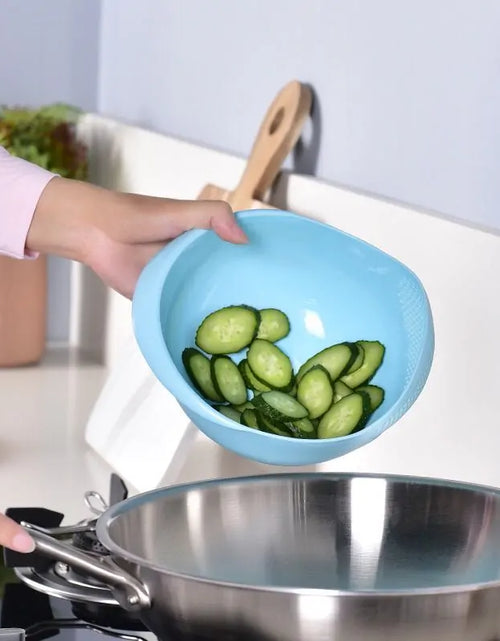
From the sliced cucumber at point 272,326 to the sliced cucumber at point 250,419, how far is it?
0.26ft

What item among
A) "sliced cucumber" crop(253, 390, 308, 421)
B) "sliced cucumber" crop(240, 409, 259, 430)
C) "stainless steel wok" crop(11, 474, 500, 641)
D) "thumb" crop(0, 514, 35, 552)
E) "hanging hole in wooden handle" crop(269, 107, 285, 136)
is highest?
"hanging hole in wooden handle" crop(269, 107, 285, 136)

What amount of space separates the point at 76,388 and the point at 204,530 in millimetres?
875

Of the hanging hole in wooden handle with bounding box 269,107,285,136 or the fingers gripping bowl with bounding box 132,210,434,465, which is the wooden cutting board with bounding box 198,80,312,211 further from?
the fingers gripping bowl with bounding box 132,210,434,465

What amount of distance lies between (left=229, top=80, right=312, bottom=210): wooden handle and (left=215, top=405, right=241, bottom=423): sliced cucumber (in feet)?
1.39

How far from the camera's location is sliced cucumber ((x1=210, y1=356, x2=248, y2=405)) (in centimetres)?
97

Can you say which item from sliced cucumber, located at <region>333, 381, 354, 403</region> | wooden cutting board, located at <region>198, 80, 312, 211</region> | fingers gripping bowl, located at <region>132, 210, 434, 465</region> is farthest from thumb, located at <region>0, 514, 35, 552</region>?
wooden cutting board, located at <region>198, 80, 312, 211</region>

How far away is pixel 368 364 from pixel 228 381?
0.33ft

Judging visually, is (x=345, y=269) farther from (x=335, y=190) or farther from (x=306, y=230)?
(x=335, y=190)

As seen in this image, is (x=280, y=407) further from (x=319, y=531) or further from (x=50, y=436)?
(x=50, y=436)

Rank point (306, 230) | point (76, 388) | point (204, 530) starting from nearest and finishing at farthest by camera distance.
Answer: point (204, 530)
point (306, 230)
point (76, 388)

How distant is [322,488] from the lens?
0.90 meters

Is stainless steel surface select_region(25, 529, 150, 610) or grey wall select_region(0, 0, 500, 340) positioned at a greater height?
grey wall select_region(0, 0, 500, 340)

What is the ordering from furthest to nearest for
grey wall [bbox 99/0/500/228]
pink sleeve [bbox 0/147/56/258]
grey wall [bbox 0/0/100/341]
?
grey wall [bbox 0/0/100/341] < pink sleeve [bbox 0/147/56/258] < grey wall [bbox 99/0/500/228]

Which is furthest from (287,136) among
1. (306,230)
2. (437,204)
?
(306,230)
